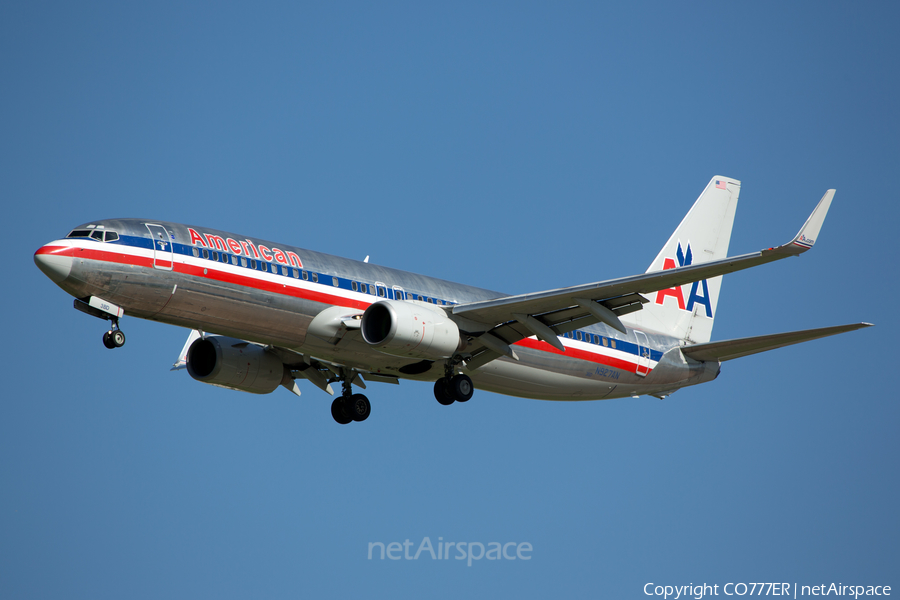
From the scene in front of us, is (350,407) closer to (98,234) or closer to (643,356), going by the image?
(643,356)

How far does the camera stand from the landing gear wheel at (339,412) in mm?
34062

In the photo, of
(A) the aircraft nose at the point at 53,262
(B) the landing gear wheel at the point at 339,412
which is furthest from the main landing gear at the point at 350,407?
(A) the aircraft nose at the point at 53,262

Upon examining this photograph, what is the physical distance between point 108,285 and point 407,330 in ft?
27.2

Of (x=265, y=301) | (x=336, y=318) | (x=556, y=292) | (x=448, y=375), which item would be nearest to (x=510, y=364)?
(x=448, y=375)

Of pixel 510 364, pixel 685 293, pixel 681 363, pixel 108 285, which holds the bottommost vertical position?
pixel 108 285

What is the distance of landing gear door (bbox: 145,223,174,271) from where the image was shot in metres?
25.6

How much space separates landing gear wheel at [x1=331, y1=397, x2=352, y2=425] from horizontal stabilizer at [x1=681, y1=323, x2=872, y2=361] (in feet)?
42.7

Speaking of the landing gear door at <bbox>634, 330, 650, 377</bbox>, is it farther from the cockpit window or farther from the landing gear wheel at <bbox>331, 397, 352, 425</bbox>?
the cockpit window

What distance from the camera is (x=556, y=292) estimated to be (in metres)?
28.0

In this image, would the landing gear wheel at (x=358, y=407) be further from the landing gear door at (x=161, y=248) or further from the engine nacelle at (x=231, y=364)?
the landing gear door at (x=161, y=248)

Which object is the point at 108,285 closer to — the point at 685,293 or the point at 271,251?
the point at 271,251

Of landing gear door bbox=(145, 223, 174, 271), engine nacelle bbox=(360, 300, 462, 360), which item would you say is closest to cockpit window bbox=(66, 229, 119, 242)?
landing gear door bbox=(145, 223, 174, 271)

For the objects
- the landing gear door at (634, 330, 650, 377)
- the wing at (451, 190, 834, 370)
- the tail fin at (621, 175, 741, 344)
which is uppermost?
the tail fin at (621, 175, 741, 344)

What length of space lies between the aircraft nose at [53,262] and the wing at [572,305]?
1123 centimetres
